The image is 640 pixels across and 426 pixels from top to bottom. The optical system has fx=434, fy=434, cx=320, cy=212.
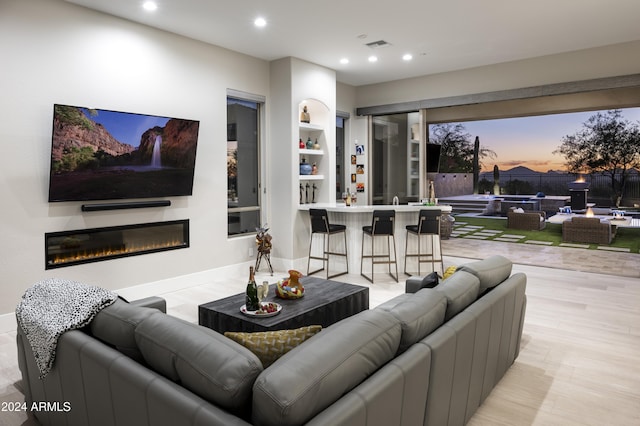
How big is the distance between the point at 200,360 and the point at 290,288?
211 centimetres

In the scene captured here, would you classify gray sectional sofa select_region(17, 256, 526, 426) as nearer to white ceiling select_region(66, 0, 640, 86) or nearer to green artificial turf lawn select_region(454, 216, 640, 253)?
white ceiling select_region(66, 0, 640, 86)

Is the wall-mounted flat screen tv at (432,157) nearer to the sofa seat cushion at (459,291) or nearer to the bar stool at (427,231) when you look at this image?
the bar stool at (427,231)

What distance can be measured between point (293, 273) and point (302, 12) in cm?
293

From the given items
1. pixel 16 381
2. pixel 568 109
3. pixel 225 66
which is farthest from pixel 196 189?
pixel 568 109

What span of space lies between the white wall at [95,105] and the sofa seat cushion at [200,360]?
3.21 meters

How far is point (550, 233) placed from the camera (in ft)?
34.1

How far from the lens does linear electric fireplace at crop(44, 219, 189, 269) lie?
4.47m

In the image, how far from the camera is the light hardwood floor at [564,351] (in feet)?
8.80

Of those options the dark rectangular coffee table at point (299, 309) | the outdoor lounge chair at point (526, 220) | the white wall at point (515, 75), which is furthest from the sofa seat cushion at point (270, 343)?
the outdoor lounge chair at point (526, 220)

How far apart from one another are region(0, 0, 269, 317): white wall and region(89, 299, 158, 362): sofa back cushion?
281 centimetres

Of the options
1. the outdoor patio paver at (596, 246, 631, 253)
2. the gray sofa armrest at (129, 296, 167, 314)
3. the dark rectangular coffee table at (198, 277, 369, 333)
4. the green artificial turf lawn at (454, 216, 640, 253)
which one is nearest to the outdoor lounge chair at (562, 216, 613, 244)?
the green artificial turf lawn at (454, 216, 640, 253)

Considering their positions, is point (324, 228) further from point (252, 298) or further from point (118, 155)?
point (252, 298)

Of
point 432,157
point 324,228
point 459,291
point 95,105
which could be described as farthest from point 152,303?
point 432,157

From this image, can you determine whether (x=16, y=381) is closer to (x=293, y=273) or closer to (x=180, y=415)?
(x=293, y=273)
